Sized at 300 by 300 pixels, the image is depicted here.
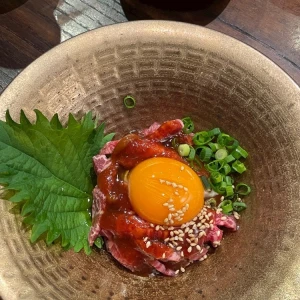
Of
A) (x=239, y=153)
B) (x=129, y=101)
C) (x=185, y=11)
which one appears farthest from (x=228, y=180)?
(x=185, y=11)

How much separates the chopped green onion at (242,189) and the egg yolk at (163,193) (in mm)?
286

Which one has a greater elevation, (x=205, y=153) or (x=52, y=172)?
(x=205, y=153)

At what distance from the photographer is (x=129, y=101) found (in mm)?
2543

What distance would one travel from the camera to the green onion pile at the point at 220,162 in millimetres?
2439

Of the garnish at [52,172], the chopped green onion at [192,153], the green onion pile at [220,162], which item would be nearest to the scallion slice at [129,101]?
the garnish at [52,172]

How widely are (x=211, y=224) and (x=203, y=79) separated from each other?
2.65ft

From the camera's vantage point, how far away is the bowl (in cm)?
208

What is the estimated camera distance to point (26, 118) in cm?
208

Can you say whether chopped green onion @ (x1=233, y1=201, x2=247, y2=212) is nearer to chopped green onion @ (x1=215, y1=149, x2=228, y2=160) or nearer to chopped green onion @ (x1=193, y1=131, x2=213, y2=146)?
chopped green onion @ (x1=215, y1=149, x2=228, y2=160)

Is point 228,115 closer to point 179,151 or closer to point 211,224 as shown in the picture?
point 179,151

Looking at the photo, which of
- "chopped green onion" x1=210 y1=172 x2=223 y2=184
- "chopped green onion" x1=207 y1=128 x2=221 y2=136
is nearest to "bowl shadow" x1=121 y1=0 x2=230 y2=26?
"chopped green onion" x1=207 y1=128 x2=221 y2=136

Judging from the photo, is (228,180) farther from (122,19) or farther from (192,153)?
(122,19)

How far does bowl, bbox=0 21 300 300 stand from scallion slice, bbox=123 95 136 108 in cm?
3

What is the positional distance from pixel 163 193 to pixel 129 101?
2.05 feet
